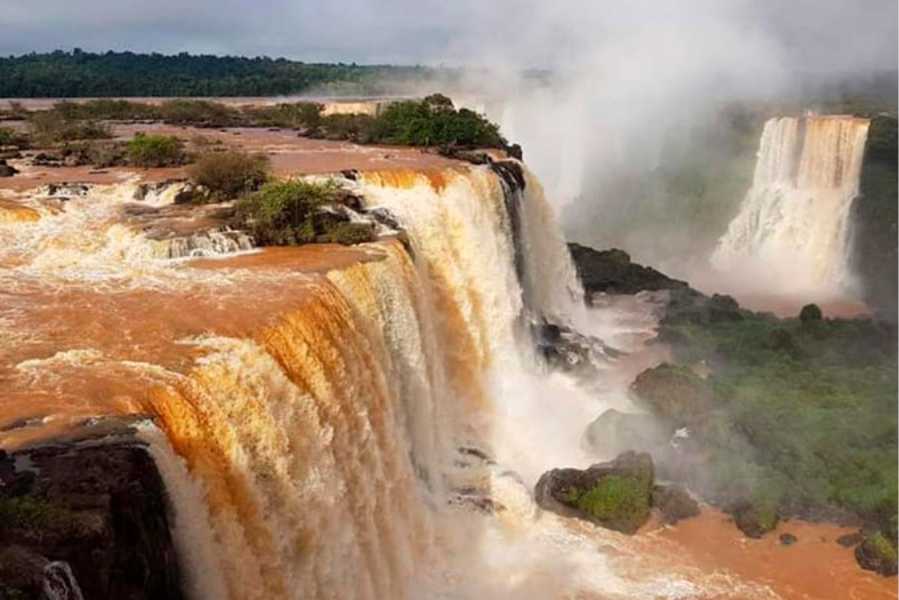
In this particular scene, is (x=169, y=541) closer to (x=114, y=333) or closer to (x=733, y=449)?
(x=114, y=333)

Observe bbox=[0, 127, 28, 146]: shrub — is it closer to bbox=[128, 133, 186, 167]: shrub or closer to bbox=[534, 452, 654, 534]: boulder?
bbox=[128, 133, 186, 167]: shrub

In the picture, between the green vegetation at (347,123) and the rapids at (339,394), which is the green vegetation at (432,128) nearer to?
the green vegetation at (347,123)

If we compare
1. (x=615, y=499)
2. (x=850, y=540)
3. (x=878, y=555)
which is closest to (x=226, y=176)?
(x=615, y=499)

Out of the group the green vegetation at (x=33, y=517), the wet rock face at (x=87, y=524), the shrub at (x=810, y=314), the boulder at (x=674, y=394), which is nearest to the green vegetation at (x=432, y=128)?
the boulder at (x=674, y=394)

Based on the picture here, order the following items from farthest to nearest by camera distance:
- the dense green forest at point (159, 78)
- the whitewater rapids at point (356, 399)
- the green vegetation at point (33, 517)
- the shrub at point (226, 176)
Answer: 1. the dense green forest at point (159, 78)
2. the shrub at point (226, 176)
3. the whitewater rapids at point (356, 399)
4. the green vegetation at point (33, 517)

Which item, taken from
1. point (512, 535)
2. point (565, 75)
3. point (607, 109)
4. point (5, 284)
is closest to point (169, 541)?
point (5, 284)

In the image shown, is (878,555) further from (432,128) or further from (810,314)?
(432,128)

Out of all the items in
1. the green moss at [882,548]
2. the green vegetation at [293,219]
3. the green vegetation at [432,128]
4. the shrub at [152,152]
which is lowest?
the green moss at [882,548]
